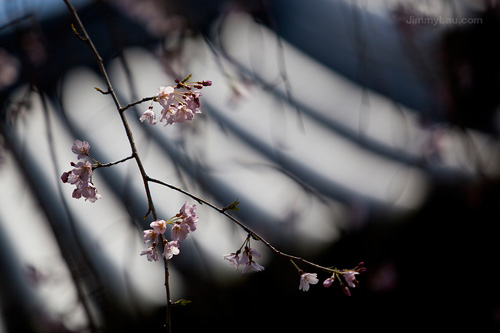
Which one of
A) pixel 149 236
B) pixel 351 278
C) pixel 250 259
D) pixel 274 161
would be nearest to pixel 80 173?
pixel 149 236

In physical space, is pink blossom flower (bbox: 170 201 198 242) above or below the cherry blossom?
below

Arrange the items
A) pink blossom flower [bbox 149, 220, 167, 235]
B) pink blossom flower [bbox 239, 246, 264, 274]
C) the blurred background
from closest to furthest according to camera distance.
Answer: pink blossom flower [bbox 149, 220, 167, 235] → pink blossom flower [bbox 239, 246, 264, 274] → the blurred background

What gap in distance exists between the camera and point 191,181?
5.25 ft

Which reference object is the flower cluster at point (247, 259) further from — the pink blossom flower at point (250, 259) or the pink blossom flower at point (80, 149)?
the pink blossom flower at point (80, 149)

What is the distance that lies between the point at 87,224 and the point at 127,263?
13.9 inches

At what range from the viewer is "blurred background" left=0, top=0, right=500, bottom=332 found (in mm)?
1660

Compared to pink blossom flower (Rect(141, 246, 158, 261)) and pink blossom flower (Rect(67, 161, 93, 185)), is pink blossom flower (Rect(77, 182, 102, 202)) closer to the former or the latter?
pink blossom flower (Rect(67, 161, 93, 185))

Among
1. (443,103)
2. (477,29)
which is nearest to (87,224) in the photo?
(443,103)

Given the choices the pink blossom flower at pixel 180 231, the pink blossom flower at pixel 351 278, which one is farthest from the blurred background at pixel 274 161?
the pink blossom flower at pixel 351 278

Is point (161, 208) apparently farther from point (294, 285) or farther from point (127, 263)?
point (294, 285)

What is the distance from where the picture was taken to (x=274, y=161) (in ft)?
5.96

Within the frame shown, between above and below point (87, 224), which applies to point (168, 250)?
below

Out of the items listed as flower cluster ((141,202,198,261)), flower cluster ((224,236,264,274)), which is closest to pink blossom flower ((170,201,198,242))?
flower cluster ((141,202,198,261))

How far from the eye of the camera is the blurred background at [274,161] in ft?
5.45
